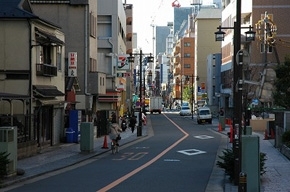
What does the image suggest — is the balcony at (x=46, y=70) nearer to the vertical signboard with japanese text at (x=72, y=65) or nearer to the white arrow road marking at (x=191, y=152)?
the vertical signboard with japanese text at (x=72, y=65)

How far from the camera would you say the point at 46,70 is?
33094 mm

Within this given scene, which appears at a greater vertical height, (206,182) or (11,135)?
(11,135)

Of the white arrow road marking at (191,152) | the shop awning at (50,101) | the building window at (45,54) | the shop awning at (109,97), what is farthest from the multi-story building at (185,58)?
the white arrow road marking at (191,152)

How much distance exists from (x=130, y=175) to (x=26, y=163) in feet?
19.7

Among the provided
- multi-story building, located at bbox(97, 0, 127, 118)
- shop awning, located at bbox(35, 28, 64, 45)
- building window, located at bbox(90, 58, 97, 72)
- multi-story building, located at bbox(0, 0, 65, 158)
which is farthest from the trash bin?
multi-story building, located at bbox(97, 0, 127, 118)

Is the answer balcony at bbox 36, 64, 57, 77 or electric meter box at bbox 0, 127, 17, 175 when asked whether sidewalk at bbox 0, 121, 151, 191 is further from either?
balcony at bbox 36, 64, 57, 77

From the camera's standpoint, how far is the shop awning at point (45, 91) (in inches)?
1236

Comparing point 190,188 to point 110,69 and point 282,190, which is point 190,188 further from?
point 110,69

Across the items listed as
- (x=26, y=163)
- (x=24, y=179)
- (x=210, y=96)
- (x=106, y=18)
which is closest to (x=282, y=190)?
(x=24, y=179)

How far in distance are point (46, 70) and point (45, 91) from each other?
135 centimetres

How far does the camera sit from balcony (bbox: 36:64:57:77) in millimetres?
32000

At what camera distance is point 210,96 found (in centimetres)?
11562

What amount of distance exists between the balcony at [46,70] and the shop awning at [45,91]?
64cm

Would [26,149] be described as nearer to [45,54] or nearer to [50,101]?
[50,101]
